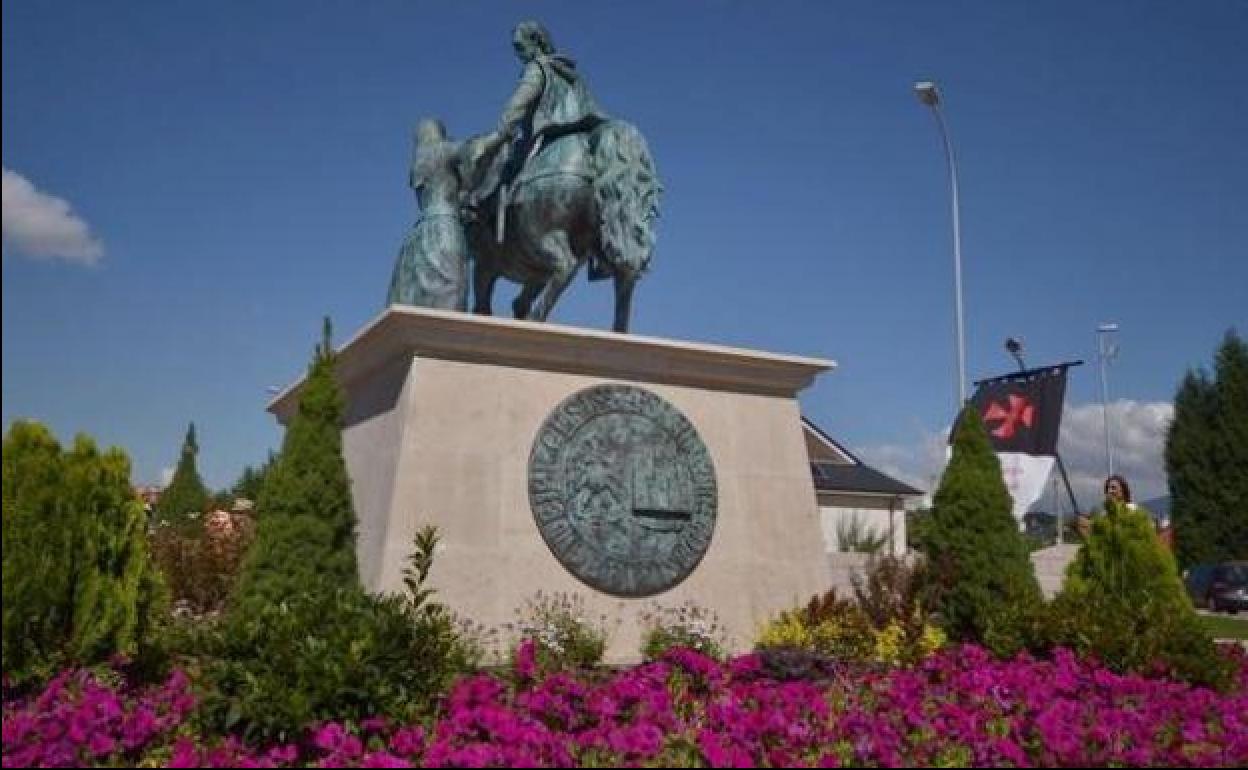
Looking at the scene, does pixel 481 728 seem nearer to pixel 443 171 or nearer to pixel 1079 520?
pixel 443 171

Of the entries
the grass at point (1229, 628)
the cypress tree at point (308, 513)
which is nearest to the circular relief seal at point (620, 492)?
the cypress tree at point (308, 513)

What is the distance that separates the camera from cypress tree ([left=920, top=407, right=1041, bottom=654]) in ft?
34.9

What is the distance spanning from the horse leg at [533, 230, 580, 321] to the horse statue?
0.4 inches

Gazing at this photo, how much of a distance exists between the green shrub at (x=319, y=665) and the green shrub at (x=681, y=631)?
9.22 feet

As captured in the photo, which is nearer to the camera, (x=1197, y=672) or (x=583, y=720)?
(x=583, y=720)

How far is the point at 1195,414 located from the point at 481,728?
43.9m

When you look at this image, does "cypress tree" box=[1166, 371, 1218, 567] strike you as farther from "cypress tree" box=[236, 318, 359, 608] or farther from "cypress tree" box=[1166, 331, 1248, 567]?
"cypress tree" box=[236, 318, 359, 608]

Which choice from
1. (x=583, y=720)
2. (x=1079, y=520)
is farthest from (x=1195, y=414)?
(x=583, y=720)

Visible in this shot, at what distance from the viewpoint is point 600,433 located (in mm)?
9711

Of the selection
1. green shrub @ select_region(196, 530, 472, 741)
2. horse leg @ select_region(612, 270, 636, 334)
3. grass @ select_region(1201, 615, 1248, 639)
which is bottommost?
grass @ select_region(1201, 615, 1248, 639)

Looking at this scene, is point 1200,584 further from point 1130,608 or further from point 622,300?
point 622,300

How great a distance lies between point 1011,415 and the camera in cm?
2173

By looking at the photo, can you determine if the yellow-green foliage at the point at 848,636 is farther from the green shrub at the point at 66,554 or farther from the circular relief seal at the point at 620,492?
the green shrub at the point at 66,554

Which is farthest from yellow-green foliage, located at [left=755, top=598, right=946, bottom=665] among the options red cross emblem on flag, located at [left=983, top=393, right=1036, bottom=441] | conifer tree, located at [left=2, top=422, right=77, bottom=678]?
red cross emblem on flag, located at [left=983, top=393, right=1036, bottom=441]
